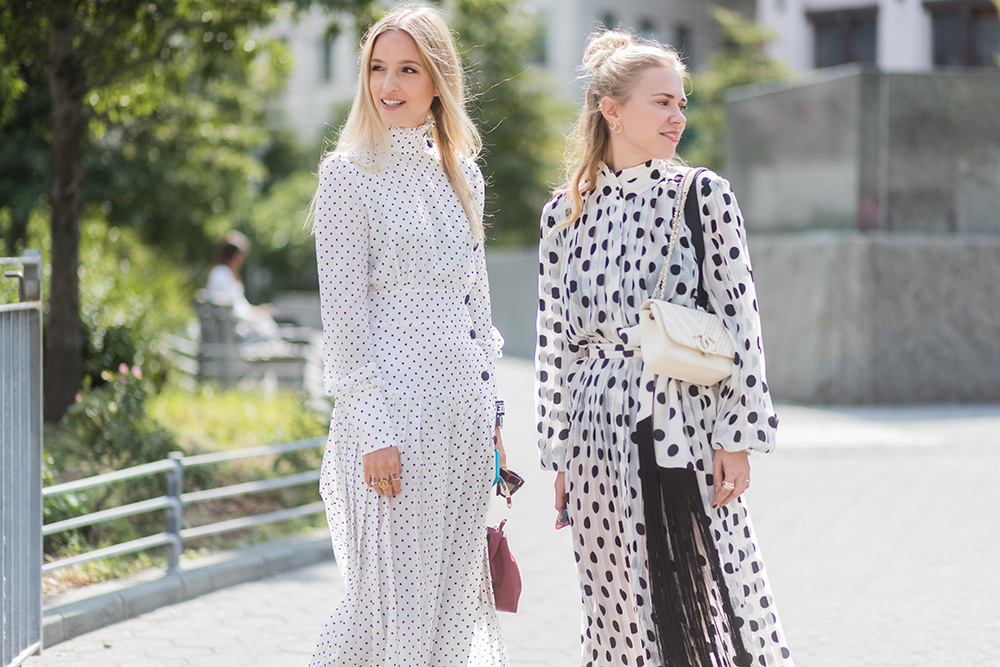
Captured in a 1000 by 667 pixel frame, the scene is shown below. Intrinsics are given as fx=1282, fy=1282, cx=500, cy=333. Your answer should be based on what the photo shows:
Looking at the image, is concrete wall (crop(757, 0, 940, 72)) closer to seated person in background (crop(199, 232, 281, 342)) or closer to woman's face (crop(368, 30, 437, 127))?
seated person in background (crop(199, 232, 281, 342))

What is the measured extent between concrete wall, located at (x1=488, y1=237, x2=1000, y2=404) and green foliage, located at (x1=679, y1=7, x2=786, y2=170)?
20.9 metres

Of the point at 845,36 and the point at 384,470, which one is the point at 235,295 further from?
the point at 845,36

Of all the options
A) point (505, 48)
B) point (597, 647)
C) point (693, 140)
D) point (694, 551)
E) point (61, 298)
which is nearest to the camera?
point (694, 551)

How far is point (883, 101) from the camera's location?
13.6 meters

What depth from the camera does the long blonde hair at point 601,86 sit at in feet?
11.3

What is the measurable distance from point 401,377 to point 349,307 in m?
0.24

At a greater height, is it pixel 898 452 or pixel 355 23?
pixel 355 23

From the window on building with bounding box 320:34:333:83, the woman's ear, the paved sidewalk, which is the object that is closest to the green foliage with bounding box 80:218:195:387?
the paved sidewalk

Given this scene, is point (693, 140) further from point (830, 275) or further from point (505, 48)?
point (830, 275)

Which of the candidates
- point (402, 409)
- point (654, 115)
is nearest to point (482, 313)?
point (402, 409)

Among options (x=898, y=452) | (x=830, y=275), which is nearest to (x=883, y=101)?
(x=830, y=275)

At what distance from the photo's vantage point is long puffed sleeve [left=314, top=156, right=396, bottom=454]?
3471 mm

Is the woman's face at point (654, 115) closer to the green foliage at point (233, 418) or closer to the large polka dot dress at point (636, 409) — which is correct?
the large polka dot dress at point (636, 409)

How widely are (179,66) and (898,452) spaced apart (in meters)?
6.56
